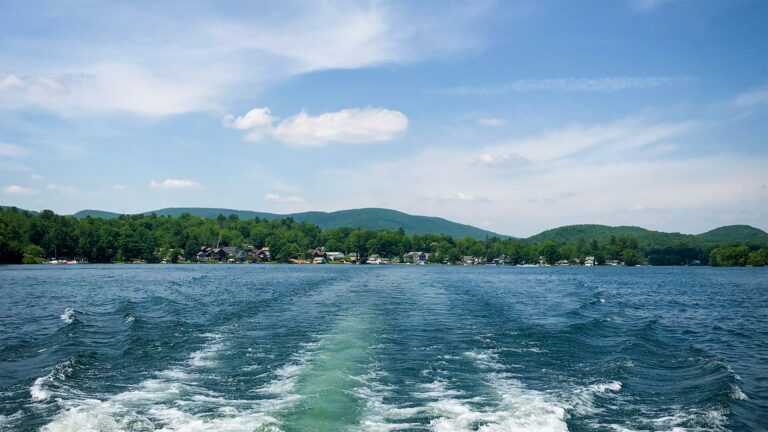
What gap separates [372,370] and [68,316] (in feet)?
70.4

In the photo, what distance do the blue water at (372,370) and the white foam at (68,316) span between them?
0.71ft

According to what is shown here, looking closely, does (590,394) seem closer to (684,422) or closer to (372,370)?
(684,422)

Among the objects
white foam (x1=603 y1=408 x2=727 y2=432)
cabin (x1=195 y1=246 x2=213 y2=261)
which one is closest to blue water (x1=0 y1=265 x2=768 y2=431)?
white foam (x1=603 y1=408 x2=727 y2=432)

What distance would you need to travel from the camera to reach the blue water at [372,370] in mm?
14398

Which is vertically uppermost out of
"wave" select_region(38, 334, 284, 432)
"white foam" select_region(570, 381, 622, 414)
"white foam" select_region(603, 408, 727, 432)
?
"white foam" select_region(570, 381, 622, 414)

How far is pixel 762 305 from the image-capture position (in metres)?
47.8

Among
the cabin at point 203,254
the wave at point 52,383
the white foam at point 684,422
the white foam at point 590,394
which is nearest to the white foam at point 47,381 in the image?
the wave at point 52,383

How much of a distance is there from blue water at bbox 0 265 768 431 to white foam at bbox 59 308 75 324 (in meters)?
0.22

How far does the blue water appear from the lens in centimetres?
1440

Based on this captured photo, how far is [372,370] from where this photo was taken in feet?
64.2

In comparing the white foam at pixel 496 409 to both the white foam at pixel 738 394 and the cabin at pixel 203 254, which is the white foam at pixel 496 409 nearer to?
the white foam at pixel 738 394

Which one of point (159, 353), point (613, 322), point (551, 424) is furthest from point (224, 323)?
point (613, 322)

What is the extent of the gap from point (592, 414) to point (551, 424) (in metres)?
1.72

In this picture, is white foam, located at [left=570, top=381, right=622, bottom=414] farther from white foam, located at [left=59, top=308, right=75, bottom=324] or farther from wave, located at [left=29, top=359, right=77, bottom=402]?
white foam, located at [left=59, top=308, right=75, bottom=324]
